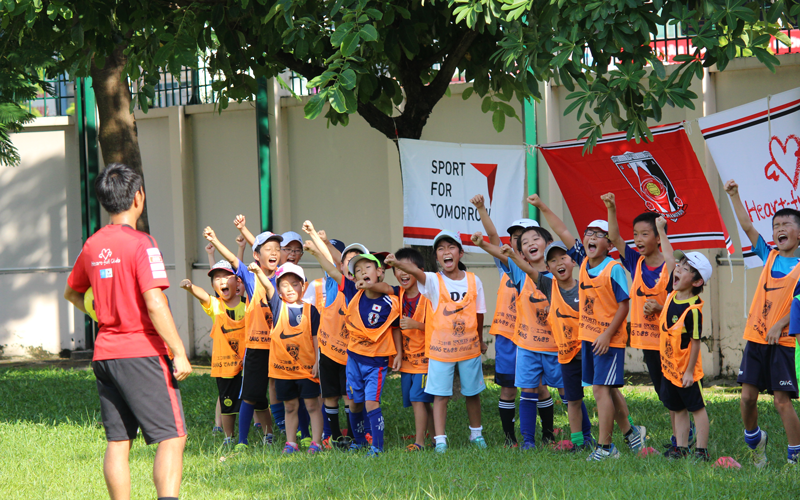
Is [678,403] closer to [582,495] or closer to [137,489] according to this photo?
[582,495]

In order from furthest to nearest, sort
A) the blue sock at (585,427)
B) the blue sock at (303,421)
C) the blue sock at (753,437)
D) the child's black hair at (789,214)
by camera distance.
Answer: the blue sock at (303,421), the blue sock at (585,427), the blue sock at (753,437), the child's black hair at (789,214)

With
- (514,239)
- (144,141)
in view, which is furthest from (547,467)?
(144,141)

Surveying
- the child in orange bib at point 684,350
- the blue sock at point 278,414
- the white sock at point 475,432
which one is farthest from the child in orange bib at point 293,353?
the child in orange bib at point 684,350

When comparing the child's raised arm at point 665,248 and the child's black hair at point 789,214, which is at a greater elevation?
the child's black hair at point 789,214

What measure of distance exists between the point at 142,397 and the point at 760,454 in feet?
13.0

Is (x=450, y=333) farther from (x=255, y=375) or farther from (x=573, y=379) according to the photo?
(x=255, y=375)

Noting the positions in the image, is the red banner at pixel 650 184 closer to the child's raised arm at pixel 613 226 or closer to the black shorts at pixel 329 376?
the child's raised arm at pixel 613 226

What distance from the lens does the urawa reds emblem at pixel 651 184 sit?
6766 millimetres

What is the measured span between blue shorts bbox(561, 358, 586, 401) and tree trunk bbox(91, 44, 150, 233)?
473cm

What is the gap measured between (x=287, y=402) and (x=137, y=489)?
4.96ft

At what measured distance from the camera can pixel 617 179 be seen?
23.2ft

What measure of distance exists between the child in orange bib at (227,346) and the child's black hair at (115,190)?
97.9 inches

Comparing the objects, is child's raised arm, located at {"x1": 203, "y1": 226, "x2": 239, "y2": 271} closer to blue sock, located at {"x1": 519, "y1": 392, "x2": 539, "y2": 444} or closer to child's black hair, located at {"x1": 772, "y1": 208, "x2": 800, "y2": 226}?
blue sock, located at {"x1": 519, "y1": 392, "x2": 539, "y2": 444}

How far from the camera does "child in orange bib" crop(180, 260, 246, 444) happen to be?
6801mm
